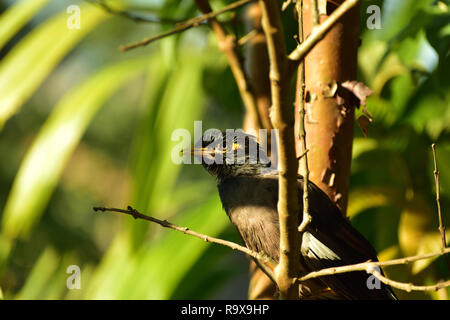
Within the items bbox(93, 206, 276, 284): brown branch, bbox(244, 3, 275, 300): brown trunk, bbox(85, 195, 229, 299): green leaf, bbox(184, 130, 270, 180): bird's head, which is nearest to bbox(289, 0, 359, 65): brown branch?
bbox(93, 206, 276, 284): brown branch

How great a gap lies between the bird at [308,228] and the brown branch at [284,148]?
37cm

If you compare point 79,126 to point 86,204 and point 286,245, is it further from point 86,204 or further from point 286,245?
point 86,204

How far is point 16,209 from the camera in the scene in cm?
231

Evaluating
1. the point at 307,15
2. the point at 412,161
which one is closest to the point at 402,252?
the point at 412,161

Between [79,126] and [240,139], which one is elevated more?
[79,126]

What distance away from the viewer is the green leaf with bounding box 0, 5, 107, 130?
2.36 metres

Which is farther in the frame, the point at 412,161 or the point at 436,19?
the point at 412,161

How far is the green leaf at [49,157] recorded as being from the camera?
2299 millimetres

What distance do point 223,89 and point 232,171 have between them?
2.30 feet

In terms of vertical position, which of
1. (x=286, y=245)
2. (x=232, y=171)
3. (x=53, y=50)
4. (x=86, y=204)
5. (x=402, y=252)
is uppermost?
(x=86, y=204)

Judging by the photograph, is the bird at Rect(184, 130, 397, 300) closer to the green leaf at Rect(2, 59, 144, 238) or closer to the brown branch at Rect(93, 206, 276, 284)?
the brown branch at Rect(93, 206, 276, 284)

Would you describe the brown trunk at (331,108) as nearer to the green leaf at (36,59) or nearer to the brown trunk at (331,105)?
the brown trunk at (331,105)

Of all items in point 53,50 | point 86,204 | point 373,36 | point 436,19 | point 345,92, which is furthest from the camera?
point 86,204

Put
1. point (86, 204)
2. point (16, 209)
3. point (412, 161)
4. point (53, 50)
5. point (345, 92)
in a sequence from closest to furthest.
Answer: point (345, 92) < point (412, 161) < point (16, 209) < point (53, 50) < point (86, 204)
